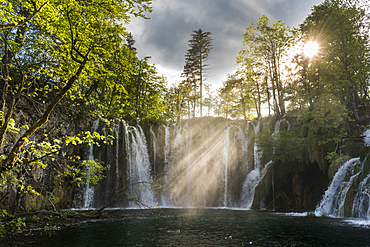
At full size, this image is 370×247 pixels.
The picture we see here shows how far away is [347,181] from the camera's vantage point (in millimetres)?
12117

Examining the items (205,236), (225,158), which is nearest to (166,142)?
(225,158)

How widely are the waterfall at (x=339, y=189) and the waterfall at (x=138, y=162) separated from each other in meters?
15.5

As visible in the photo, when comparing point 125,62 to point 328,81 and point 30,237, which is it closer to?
point 30,237

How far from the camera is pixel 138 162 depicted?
23750 mm

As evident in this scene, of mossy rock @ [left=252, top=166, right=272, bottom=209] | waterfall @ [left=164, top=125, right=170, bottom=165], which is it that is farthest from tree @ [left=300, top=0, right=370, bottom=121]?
waterfall @ [left=164, top=125, right=170, bottom=165]

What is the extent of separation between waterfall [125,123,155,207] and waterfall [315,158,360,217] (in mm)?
15510

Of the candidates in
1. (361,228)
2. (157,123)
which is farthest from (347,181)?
(157,123)

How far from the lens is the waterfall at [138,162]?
22.8 metres

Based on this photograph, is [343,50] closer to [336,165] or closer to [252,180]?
[336,165]

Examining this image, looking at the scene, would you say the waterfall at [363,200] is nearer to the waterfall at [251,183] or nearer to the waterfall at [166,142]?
the waterfall at [251,183]

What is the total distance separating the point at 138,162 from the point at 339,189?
58.8 feet

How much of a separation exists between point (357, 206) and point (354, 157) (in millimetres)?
4078

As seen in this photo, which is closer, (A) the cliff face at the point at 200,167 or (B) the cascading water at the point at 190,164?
(A) the cliff face at the point at 200,167

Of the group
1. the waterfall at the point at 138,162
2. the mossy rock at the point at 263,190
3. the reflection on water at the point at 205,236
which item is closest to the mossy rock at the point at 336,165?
the reflection on water at the point at 205,236
